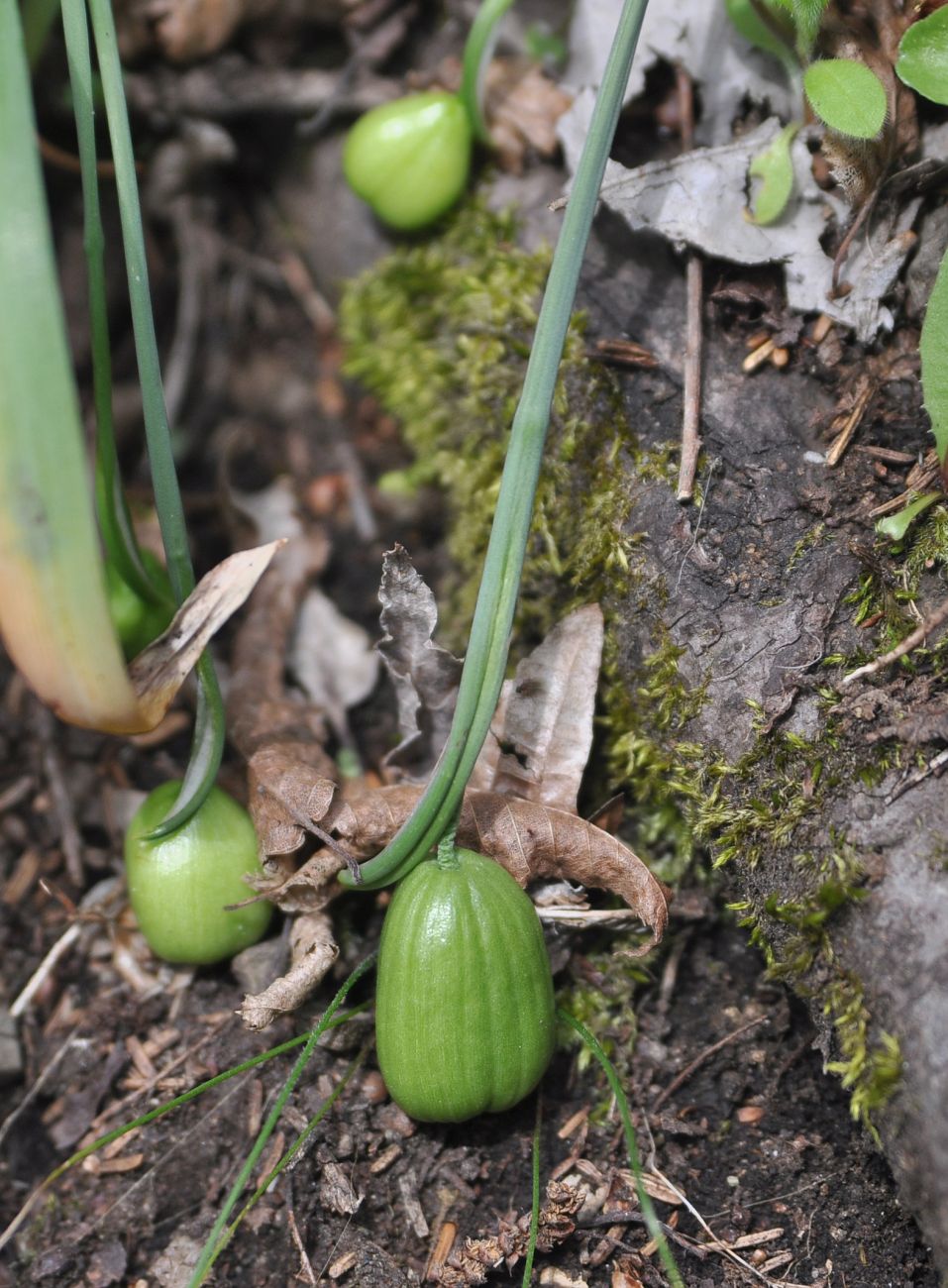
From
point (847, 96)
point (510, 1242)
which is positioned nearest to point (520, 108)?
point (847, 96)

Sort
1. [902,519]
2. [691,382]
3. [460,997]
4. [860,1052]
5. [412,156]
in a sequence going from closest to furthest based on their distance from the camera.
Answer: [860,1052] → [460,997] → [902,519] → [691,382] → [412,156]

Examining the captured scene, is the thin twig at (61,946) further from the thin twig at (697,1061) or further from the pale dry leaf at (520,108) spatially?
the pale dry leaf at (520,108)

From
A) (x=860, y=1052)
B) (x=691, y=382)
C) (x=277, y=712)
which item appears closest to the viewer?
(x=860, y=1052)

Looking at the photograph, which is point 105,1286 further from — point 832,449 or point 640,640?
point 832,449

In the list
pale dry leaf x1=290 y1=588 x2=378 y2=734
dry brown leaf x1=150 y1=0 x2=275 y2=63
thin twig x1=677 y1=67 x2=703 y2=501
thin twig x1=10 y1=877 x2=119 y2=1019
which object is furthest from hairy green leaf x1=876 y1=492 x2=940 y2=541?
dry brown leaf x1=150 y1=0 x2=275 y2=63

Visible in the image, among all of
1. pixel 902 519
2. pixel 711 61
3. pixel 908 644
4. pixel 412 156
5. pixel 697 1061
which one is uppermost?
pixel 711 61

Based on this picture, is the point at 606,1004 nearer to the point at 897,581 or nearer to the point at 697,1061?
the point at 697,1061

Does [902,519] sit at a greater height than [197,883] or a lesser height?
greater

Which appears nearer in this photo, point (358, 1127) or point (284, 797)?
point (358, 1127)
